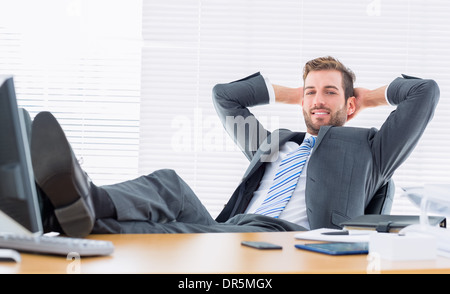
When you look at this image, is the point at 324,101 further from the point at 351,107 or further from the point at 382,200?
the point at 382,200

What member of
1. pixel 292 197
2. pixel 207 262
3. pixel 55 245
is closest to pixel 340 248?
pixel 207 262

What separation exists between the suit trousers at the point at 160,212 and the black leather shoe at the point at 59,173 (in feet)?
0.44

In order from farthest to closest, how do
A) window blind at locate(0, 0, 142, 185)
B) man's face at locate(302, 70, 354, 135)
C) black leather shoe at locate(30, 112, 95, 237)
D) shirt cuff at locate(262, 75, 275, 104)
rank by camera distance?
window blind at locate(0, 0, 142, 185), shirt cuff at locate(262, 75, 275, 104), man's face at locate(302, 70, 354, 135), black leather shoe at locate(30, 112, 95, 237)

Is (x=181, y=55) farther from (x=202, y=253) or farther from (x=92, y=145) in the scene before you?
(x=202, y=253)

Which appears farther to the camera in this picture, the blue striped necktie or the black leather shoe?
the blue striped necktie

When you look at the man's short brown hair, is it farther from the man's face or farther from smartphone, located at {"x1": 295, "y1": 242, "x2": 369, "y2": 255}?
smartphone, located at {"x1": 295, "y1": 242, "x2": 369, "y2": 255}

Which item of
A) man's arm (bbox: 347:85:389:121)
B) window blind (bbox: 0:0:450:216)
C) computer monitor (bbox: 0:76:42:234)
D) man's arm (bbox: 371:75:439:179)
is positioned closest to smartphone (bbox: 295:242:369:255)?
computer monitor (bbox: 0:76:42:234)

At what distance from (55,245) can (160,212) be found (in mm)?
499

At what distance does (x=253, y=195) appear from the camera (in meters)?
2.45

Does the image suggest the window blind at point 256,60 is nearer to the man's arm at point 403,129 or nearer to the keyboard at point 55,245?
the man's arm at point 403,129

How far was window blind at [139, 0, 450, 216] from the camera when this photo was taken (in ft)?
11.1

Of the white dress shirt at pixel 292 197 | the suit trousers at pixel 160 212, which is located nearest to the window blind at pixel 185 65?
the white dress shirt at pixel 292 197

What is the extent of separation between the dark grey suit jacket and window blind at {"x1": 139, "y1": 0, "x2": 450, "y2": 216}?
0.90m

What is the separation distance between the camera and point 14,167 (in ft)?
2.95
